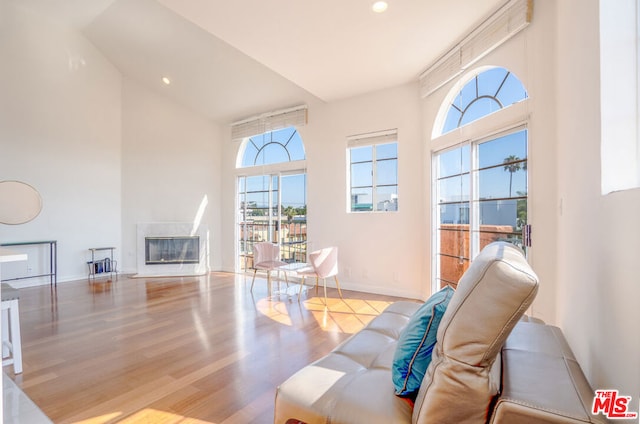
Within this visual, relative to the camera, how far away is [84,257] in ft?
19.3

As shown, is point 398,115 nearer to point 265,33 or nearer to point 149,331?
point 265,33

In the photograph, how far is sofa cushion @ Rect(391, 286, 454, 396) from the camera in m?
1.18

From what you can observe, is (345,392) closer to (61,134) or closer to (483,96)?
(483,96)

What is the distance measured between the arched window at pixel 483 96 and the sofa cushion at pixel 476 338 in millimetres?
2574

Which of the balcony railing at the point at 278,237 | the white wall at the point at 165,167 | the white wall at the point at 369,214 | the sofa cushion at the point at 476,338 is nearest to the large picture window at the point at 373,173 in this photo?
the white wall at the point at 369,214

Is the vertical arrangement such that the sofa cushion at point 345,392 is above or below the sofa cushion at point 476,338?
below

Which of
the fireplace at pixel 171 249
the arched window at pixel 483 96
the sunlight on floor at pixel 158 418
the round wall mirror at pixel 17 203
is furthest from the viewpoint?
the fireplace at pixel 171 249

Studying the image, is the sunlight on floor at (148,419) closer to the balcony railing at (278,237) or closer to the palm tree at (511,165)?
the palm tree at (511,165)

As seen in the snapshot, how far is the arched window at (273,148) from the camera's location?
5789 millimetres

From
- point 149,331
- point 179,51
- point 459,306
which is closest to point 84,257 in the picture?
point 149,331

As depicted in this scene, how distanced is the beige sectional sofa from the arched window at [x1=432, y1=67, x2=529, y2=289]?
1971 millimetres

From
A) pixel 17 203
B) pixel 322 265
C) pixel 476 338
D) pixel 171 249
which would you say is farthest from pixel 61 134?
pixel 476 338

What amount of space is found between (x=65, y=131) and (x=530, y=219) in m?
7.13

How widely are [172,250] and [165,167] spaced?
1.75 metres
